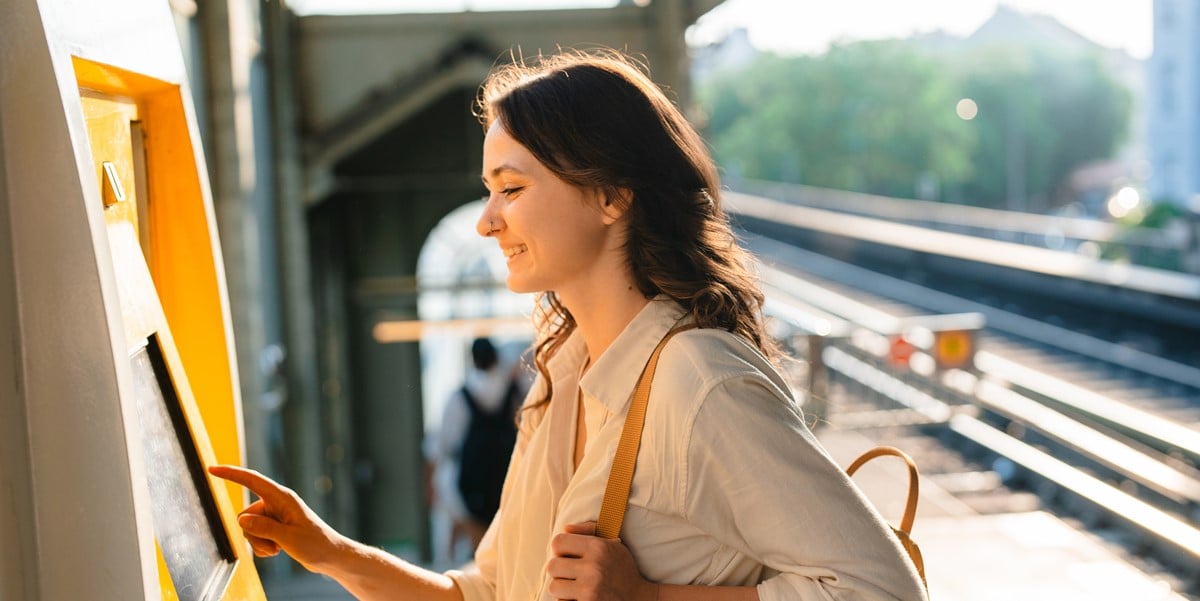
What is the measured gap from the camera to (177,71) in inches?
69.6

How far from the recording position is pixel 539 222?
1.68 meters

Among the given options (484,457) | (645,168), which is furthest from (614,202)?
(484,457)

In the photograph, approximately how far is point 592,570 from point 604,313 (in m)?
0.39

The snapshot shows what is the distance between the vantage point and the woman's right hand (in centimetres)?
172

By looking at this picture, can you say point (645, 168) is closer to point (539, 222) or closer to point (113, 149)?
point (539, 222)

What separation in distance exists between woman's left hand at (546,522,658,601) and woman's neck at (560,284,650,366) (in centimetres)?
27

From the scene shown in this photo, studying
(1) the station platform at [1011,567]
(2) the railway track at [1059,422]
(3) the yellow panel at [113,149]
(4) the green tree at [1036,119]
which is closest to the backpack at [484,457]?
(1) the station platform at [1011,567]

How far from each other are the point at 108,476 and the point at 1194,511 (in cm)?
903

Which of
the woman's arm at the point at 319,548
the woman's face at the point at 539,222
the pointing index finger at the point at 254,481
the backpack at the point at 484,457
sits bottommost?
the backpack at the point at 484,457

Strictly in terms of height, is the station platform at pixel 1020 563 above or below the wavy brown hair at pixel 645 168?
below

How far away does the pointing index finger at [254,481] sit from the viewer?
5.48 feet

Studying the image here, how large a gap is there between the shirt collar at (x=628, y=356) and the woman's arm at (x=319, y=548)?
1.36ft

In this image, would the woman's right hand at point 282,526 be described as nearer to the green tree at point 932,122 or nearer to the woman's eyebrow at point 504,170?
the woman's eyebrow at point 504,170

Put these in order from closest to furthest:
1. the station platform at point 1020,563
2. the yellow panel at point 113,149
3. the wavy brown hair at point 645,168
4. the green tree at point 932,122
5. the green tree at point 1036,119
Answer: the yellow panel at point 113,149 → the wavy brown hair at point 645,168 → the station platform at point 1020,563 → the green tree at point 1036,119 → the green tree at point 932,122
